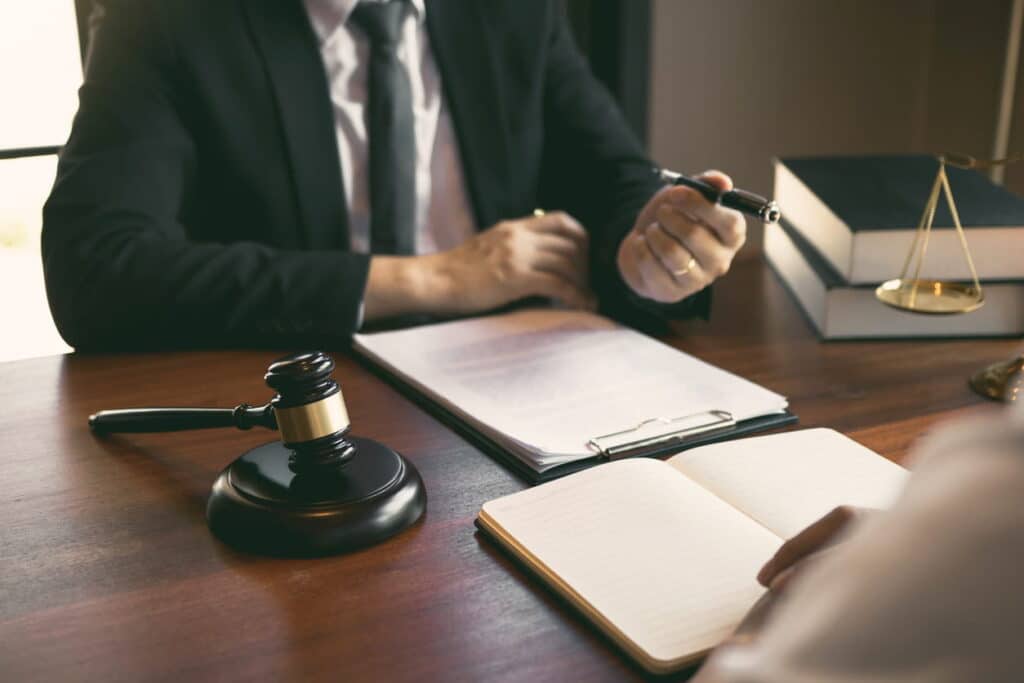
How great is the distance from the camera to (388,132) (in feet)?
4.91

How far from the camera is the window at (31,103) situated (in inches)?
88.7

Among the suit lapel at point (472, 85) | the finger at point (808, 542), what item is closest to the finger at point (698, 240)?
the suit lapel at point (472, 85)

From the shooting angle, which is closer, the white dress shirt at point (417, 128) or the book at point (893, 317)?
the book at point (893, 317)

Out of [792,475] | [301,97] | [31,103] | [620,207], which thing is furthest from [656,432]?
[31,103]

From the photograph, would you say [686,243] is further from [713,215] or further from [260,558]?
[260,558]

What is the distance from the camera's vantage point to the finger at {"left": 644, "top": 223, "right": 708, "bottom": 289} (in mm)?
1208

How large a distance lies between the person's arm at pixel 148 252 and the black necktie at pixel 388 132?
0.20 m

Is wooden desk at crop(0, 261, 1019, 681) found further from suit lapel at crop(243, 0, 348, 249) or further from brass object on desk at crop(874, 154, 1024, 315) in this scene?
suit lapel at crop(243, 0, 348, 249)

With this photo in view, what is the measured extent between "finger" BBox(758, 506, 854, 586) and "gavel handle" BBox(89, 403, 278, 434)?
1.29ft

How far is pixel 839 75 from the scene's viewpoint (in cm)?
270

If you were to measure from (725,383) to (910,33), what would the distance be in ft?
6.77

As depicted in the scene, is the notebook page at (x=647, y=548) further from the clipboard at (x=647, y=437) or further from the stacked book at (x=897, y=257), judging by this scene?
the stacked book at (x=897, y=257)

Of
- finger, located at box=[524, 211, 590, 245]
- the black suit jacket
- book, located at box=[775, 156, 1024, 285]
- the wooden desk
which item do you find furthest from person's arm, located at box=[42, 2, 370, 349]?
book, located at box=[775, 156, 1024, 285]

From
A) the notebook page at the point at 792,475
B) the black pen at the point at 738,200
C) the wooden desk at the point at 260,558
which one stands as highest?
the black pen at the point at 738,200
